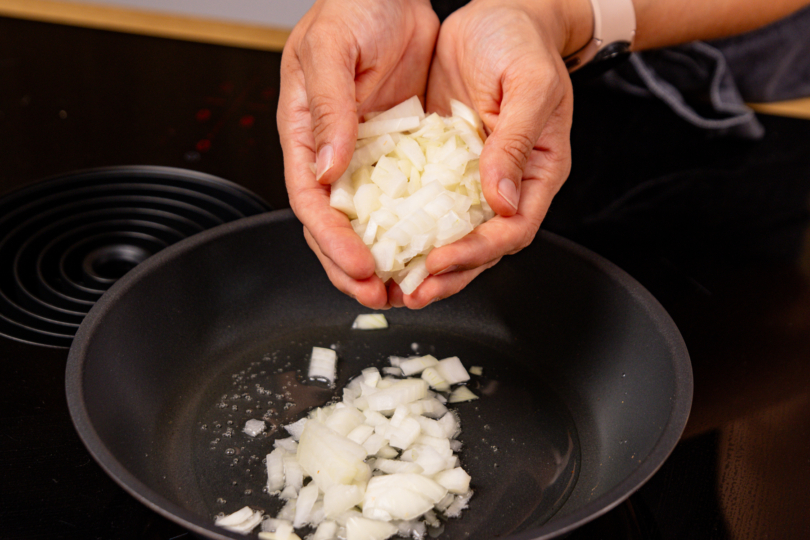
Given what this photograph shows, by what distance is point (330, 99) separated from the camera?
2.63ft

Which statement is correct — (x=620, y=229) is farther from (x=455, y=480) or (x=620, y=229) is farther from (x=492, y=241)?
(x=455, y=480)

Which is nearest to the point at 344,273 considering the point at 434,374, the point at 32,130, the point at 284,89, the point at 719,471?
the point at 434,374

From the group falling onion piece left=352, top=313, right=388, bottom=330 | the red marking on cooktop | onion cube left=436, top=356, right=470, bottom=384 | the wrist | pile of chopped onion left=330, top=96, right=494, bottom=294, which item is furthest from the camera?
the red marking on cooktop

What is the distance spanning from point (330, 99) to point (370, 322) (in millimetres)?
357

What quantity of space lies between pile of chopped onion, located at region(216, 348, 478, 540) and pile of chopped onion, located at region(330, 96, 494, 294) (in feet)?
0.55

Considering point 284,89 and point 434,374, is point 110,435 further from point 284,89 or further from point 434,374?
point 284,89

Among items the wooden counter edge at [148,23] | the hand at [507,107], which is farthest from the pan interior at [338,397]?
the wooden counter edge at [148,23]

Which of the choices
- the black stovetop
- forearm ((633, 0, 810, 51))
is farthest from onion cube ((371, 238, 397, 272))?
forearm ((633, 0, 810, 51))

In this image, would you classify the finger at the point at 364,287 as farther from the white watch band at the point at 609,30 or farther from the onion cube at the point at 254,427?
the white watch band at the point at 609,30

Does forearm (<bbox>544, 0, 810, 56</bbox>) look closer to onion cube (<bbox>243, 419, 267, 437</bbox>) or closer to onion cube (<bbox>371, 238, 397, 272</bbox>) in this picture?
onion cube (<bbox>371, 238, 397, 272</bbox>)

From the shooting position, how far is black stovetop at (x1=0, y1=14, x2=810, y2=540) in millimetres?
699

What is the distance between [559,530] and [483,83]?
67 centimetres

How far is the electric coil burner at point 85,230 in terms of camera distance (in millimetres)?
915

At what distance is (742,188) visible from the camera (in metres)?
1.33
